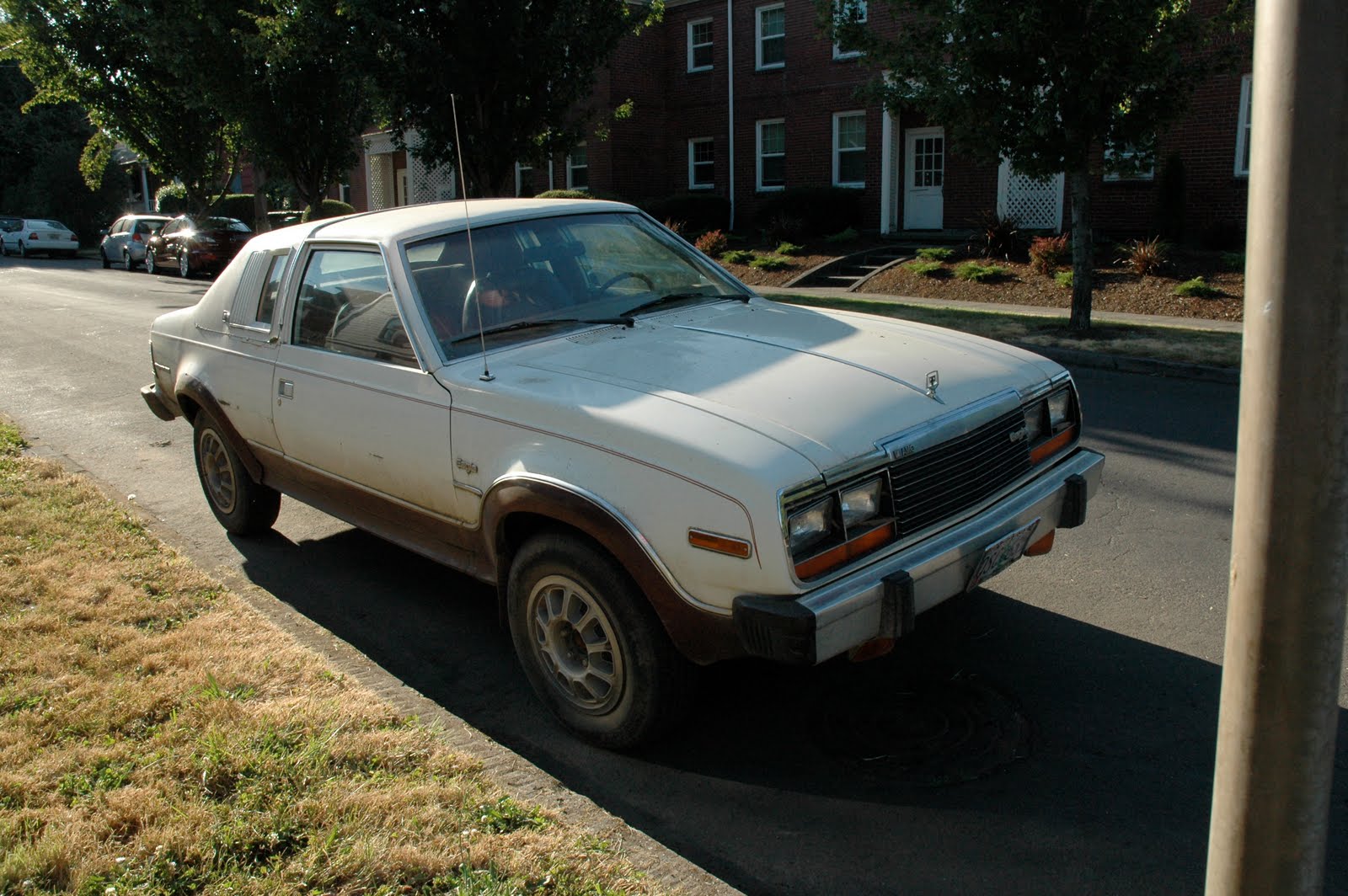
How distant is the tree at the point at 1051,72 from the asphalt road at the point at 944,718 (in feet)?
21.3

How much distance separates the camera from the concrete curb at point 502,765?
10.1 feet

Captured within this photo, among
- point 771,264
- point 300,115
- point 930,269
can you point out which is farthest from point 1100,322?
point 300,115

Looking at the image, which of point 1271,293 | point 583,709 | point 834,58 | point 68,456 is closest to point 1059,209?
point 834,58

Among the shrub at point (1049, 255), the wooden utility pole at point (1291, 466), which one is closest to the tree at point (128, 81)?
the shrub at point (1049, 255)

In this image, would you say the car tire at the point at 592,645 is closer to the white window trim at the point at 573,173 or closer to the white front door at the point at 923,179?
the white front door at the point at 923,179

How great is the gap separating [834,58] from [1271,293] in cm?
2638

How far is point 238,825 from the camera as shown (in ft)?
10.3

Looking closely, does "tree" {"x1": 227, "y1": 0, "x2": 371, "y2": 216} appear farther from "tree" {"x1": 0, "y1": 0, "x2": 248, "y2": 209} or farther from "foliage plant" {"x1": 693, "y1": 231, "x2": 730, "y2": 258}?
"foliage plant" {"x1": 693, "y1": 231, "x2": 730, "y2": 258}

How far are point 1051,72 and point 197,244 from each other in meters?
22.1

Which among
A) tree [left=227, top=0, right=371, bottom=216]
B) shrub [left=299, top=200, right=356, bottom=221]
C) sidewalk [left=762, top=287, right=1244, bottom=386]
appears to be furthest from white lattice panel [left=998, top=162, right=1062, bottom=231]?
shrub [left=299, top=200, right=356, bottom=221]

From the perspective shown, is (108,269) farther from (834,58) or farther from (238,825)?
(238,825)

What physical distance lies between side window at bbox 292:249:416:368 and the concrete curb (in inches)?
47.6

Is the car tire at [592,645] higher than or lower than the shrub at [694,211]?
lower

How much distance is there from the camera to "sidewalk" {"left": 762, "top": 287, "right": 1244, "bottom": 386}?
34.7 ft
